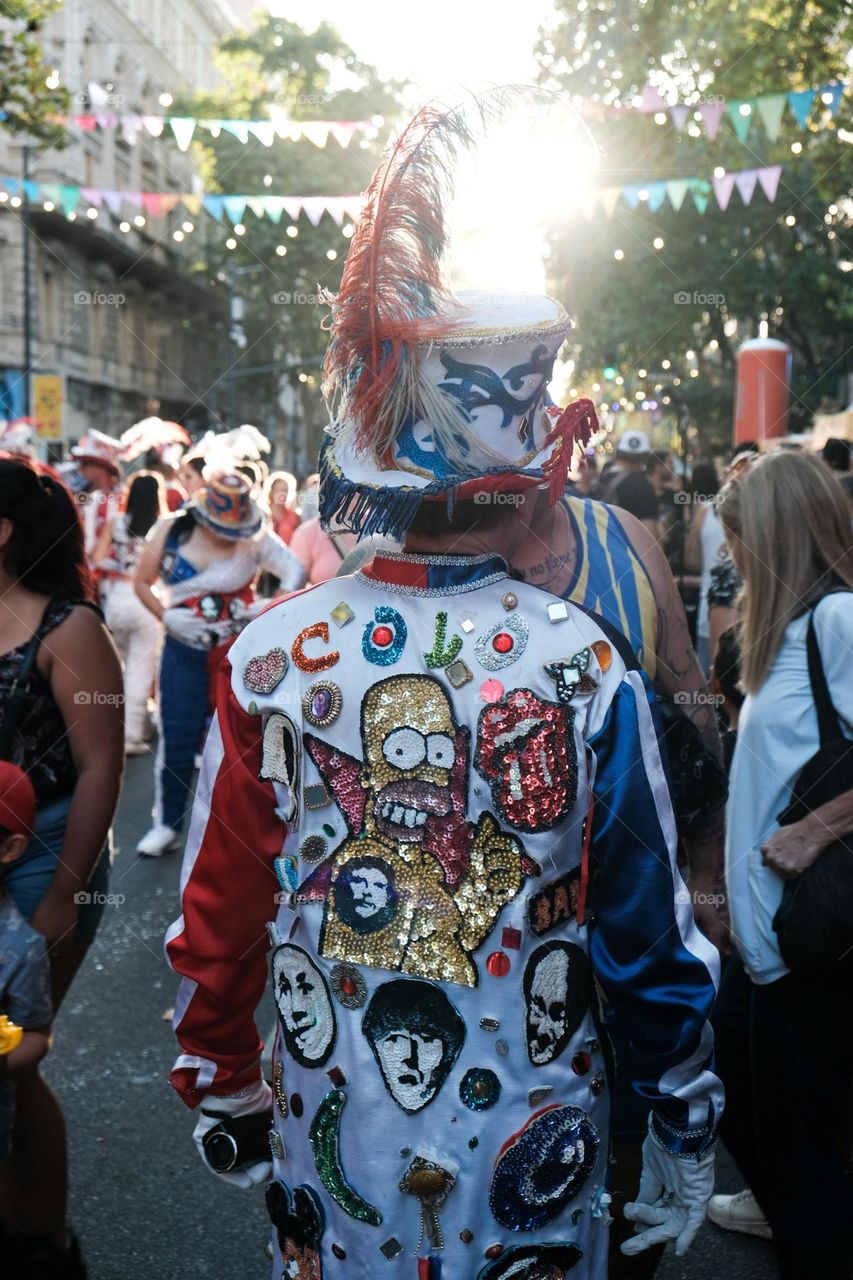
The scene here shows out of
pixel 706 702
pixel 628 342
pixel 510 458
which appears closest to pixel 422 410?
pixel 510 458

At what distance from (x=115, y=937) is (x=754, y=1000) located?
360 centimetres

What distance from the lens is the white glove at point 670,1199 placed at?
196cm

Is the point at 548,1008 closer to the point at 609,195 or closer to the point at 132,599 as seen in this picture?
the point at 132,599

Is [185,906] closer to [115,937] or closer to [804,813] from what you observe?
[804,813]

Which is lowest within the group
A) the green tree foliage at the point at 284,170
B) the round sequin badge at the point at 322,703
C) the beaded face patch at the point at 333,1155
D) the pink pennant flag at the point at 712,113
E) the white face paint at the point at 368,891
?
the beaded face patch at the point at 333,1155

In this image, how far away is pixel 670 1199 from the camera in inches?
78.7

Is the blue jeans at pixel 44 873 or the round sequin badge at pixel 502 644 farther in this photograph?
the blue jeans at pixel 44 873

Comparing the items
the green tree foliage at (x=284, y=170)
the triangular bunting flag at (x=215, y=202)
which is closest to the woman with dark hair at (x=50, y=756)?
the triangular bunting flag at (x=215, y=202)

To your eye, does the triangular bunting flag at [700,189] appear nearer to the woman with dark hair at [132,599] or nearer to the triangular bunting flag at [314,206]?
the triangular bunting flag at [314,206]

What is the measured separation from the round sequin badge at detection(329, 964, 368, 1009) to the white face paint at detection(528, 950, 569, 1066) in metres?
0.23

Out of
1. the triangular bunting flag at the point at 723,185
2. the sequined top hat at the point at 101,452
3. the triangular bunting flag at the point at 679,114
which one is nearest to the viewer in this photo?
the triangular bunting flag at the point at 679,114

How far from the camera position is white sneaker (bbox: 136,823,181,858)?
6.91m

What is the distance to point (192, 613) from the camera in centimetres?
671

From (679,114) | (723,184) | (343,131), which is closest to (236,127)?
(343,131)
